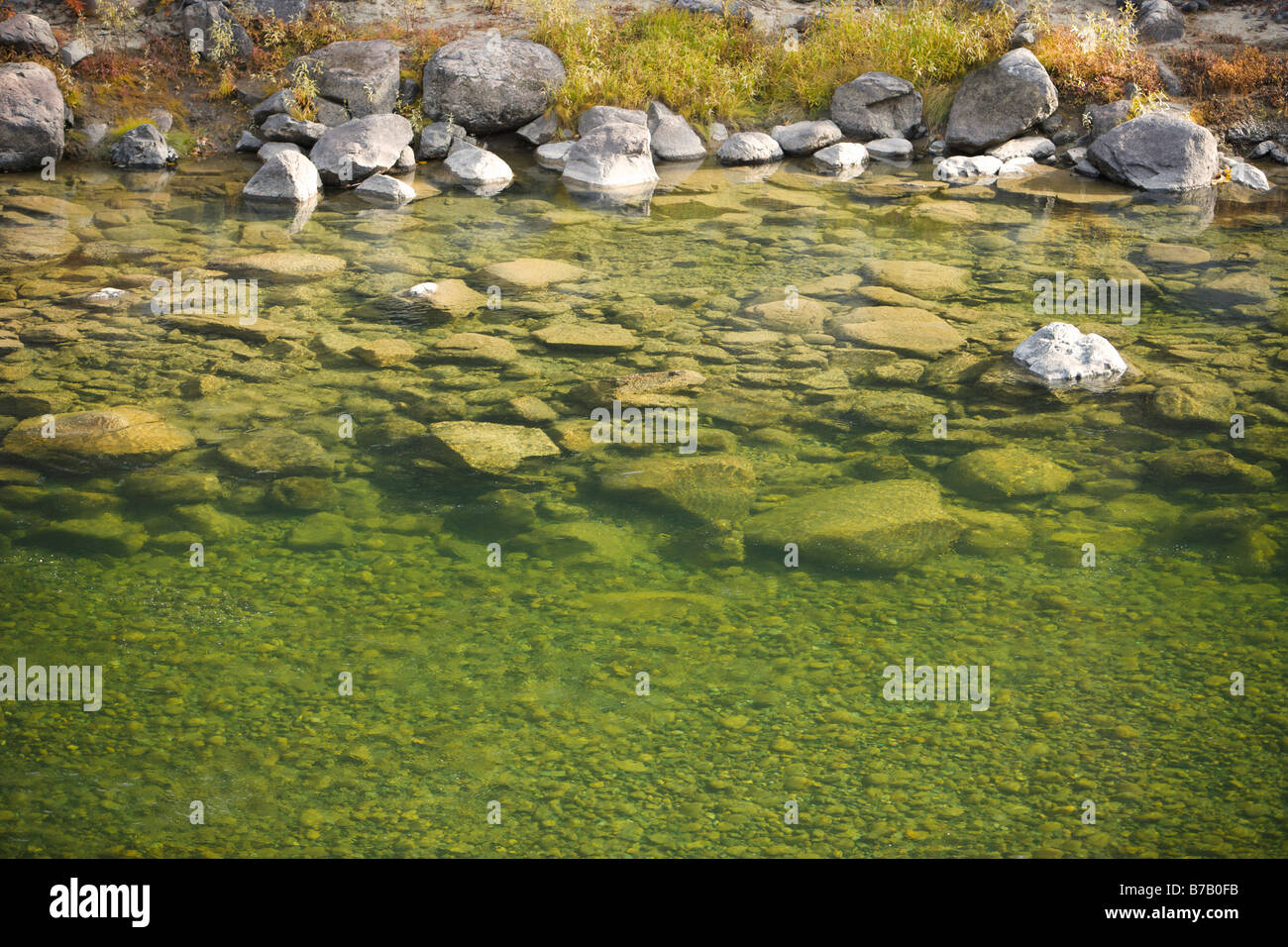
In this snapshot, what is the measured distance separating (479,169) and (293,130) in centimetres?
204

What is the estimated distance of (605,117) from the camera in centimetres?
1151

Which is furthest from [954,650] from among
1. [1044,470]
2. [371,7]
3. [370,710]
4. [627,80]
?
[371,7]

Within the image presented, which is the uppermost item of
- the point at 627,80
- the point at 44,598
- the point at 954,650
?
the point at 627,80

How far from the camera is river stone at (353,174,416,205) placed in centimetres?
1007

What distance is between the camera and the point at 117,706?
11.3 feet

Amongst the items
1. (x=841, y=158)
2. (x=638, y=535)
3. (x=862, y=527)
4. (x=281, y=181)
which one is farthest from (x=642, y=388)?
(x=841, y=158)

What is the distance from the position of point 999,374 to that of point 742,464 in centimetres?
192

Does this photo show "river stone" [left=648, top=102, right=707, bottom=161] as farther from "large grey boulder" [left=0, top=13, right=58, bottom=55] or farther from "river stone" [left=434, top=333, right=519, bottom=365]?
"large grey boulder" [left=0, top=13, right=58, bottom=55]

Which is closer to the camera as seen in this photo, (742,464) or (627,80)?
(742,464)

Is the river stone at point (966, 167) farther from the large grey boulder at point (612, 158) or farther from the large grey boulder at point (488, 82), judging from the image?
the large grey boulder at point (488, 82)

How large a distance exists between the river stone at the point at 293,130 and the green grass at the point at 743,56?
269 centimetres

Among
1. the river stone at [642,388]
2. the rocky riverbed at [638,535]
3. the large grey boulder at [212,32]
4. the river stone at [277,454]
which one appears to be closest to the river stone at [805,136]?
the rocky riverbed at [638,535]

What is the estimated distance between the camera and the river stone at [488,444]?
4965 millimetres

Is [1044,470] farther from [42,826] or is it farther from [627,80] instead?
[627,80]
